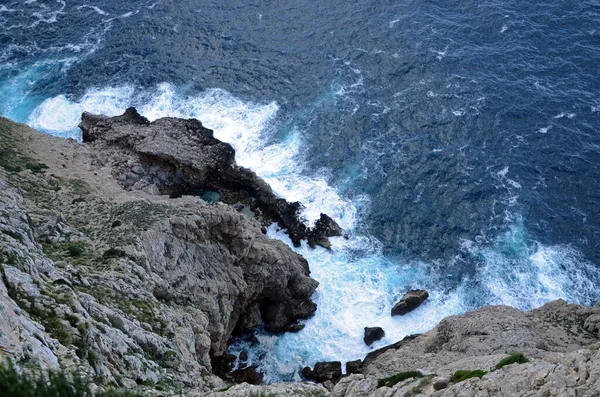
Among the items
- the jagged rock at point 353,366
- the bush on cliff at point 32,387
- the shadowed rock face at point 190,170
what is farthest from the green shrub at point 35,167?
the bush on cliff at point 32,387

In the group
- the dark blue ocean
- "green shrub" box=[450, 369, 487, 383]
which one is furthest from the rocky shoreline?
the dark blue ocean

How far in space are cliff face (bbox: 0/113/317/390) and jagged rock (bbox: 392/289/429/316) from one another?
10.2 meters

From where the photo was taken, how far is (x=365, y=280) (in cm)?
7550

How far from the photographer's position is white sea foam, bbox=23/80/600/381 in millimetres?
69125

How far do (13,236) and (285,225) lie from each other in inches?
1687

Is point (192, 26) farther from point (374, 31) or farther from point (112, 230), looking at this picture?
point (112, 230)

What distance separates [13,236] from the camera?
41406mm

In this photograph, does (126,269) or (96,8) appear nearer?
(126,269)

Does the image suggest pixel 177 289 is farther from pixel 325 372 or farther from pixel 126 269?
pixel 325 372

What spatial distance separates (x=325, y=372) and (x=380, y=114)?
43.0 metres

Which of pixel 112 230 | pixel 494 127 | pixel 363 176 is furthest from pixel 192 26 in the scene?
pixel 112 230

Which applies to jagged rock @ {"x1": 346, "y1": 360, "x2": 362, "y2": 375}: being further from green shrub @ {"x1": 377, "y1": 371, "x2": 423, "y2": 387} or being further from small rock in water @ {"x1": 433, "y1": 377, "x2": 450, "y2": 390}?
small rock in water @ {"x1": 433, "y1": 377, "x2": 450, "y2": 390}

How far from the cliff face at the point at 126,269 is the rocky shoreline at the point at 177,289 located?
6.2 inches

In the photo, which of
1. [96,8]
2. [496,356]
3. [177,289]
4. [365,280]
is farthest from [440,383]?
[96,8]
